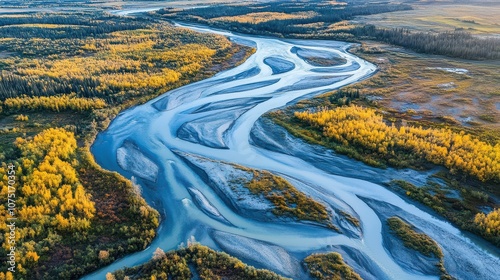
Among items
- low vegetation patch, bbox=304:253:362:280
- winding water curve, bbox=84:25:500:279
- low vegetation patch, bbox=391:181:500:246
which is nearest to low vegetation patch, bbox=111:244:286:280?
winding water curve, bbox=84:25:500:279

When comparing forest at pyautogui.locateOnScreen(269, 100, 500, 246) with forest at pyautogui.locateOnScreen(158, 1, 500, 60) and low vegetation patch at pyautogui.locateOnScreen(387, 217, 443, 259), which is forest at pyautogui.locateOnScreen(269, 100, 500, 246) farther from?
forest at pyautogui.locateOnScreen(158, 1, 500, 60)

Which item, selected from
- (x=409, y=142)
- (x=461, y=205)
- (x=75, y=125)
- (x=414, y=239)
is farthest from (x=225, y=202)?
(x=75, y=125)

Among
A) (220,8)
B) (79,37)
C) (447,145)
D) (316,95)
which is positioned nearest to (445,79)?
(316,95)

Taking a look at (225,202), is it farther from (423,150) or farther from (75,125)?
(75,125)

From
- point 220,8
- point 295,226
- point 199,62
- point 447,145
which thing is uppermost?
point 220,8

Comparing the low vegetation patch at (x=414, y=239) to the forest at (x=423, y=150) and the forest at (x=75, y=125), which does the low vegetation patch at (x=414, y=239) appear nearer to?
the forest at (x=423, y=150)

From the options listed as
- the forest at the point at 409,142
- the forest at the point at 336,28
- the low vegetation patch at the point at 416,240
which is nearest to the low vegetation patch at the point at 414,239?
the low vegetation patch at the point at 416,240

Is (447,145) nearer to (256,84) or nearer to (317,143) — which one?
(317,143)
